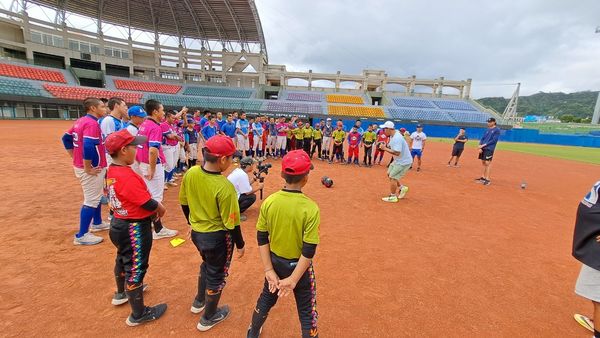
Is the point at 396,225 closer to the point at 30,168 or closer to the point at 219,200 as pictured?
the point at 219,200

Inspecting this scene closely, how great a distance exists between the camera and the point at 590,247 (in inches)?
90.7

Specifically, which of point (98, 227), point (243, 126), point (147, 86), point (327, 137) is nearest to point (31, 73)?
point (147, 86)

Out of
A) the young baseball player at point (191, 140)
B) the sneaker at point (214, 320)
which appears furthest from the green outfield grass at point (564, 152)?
the sneaker at point (214, 320)

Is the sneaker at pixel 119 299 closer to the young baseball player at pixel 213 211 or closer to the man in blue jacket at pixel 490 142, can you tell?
the young baseball player at pixel 213 211

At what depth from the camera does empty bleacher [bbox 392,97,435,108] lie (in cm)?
4161

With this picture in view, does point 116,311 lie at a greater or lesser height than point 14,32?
lesser

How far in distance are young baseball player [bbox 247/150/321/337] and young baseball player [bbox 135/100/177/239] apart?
2845 mm

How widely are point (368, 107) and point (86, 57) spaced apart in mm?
39427

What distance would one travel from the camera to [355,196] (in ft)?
24.4

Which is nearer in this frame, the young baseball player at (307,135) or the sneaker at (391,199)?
the sneaker at (391,199)

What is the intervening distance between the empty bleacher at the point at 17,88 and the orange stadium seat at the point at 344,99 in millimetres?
35975

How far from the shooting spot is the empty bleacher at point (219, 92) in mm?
39688

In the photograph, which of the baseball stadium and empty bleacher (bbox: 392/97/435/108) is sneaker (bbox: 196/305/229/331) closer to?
the baseball stadium

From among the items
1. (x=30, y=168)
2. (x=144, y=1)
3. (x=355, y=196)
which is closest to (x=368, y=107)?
(x=144, y=1)
